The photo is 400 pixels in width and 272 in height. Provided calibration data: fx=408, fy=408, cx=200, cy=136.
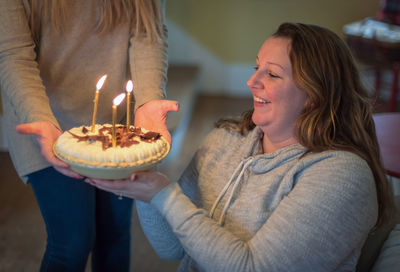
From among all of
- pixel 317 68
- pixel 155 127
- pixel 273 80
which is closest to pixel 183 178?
pixel 155 127

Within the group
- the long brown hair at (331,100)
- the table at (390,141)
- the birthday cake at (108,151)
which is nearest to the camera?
the birthday cake at (108,151)

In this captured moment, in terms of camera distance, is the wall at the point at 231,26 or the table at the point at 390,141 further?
the wall at the point at 231,26

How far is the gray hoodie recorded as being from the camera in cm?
98

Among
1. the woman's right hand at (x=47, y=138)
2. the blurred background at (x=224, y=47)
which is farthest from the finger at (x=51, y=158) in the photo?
the blurred background at (x=224, y=47)

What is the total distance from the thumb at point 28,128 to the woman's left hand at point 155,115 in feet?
1.04

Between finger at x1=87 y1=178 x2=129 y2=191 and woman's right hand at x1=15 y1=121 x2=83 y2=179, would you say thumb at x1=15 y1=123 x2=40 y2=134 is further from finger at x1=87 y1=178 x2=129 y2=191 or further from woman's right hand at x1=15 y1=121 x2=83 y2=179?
finger at x1=87 y1=178 x2=129 y2=191

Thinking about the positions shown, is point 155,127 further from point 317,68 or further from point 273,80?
point 317,68

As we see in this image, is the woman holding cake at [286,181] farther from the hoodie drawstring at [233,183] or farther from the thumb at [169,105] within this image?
the thumb at [169,105]

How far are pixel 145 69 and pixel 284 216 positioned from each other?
2.21 ft

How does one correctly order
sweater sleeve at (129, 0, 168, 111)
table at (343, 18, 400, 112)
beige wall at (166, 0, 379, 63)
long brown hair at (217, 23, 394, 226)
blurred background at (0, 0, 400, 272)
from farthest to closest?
1. beige wall at (166, 0, 379, 63)
2. blurred background at (0, 0, 400, 272)
3. table at (343, 18, 400, 112)
4. sweater sleeve at (129, 0, 168, 111)
5. long brown hair at (217, 23, 394, 226)

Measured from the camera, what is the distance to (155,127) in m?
1.25

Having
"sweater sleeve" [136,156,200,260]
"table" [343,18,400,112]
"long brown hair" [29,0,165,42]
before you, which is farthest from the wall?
"sweater sleeve" [136,156,200,260]

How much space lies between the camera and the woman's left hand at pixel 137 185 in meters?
0.99

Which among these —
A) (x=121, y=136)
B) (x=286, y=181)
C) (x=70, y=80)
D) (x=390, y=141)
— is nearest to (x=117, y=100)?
(x=121, y=136)
